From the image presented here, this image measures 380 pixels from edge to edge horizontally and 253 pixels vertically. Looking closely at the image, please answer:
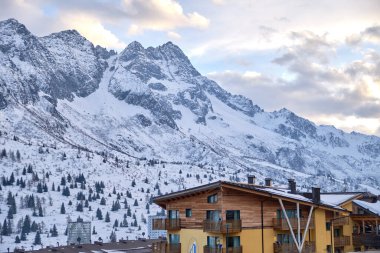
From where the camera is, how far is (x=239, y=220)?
5650cm

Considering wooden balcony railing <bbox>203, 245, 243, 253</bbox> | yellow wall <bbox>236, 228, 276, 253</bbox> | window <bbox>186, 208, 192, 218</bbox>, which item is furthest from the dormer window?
wooden balcony railing <bbox>203, 245, 243, 253</bbox>

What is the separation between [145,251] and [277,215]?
4942 cm

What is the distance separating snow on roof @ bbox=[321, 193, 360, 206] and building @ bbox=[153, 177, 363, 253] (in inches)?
510

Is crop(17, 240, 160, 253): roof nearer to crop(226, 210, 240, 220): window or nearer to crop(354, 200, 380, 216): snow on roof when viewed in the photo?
crop(354, 200, 380, 216): snow on roof

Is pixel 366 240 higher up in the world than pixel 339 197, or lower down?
lower down

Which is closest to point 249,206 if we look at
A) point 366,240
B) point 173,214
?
point 173,214

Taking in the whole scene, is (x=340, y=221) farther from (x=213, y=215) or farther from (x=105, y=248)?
(x=105, y=248)

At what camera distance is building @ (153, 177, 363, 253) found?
57.1 metres

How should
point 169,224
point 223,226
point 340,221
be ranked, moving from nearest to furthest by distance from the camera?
1. point 223,226
2. point 169,224
3. point 340,221

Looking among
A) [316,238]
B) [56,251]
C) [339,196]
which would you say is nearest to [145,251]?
[56,251]

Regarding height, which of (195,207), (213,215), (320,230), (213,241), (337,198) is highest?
(337,198)

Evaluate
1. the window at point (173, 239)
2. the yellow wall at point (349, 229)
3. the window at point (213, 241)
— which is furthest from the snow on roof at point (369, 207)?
the window at point (213, 241)

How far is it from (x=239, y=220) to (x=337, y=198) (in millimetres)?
28663

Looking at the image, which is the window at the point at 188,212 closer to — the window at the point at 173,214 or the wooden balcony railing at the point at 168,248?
the window at the point at 173,214
